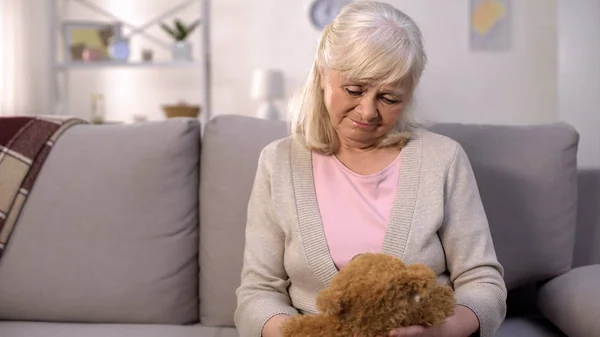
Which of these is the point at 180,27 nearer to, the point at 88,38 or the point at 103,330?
the point at 88,38

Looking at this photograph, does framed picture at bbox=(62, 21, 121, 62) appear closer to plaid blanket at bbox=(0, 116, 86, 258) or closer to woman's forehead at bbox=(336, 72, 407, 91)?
plaid blanket at bbox=(0, 116, 86, 258)

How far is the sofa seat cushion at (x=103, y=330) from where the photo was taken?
145cm

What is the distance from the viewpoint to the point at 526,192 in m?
1.51

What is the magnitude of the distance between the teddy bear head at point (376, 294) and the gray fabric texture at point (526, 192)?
61 centimetres

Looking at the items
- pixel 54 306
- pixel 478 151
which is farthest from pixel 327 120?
pixel 54 306

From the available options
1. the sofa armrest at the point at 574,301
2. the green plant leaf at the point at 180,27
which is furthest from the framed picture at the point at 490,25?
the sofa armrest at the point at 574,301

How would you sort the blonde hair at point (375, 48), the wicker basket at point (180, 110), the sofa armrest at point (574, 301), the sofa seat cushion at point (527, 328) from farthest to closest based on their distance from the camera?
the wicker basket at point (180, 110) < the sofa seat cushion at point (527, 328) < the sofa armrest at point (574, 301) < the blonde hair at point (375, 48)

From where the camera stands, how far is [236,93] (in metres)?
4.52

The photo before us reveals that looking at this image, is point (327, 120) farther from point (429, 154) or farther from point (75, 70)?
point (75, 70)

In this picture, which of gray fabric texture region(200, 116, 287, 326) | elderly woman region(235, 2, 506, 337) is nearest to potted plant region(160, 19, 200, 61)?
gray fabric texture region(200, 116, 287, 326)

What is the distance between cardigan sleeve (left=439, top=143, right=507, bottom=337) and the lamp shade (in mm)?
2962

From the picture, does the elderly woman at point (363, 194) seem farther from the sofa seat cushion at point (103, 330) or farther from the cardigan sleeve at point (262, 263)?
the sofa seat cushion at point (103, 330)

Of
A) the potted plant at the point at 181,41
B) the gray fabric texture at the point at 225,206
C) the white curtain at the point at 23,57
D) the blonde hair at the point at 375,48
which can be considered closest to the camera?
the blonde hair at the point at 375,48

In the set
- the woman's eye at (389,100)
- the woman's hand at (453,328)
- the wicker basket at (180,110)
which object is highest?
the woman's eye at (389,100)
